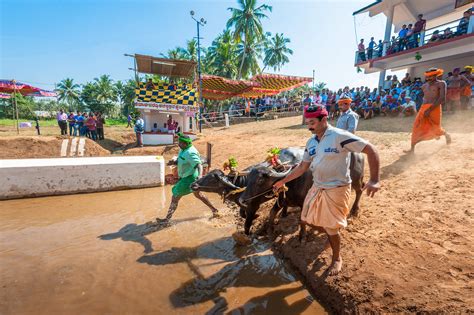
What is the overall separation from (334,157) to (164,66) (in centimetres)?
1458

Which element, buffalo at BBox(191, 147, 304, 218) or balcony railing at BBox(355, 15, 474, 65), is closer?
buffalo at BBox(191, 147, 304, 218)

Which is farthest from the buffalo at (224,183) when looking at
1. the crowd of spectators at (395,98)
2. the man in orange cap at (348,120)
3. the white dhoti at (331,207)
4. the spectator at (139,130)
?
the spectator at (139,130)

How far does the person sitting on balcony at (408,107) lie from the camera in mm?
11000

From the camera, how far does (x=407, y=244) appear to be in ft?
10.6

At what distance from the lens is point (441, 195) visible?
4.15 meters

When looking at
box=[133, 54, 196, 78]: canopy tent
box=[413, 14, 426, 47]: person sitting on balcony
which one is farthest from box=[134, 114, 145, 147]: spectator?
box=[413, 14, 426, 47]: person sitting on balcony

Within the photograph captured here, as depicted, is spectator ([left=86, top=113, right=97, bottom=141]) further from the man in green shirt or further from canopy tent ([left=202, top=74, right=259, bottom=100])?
the man in green shirt

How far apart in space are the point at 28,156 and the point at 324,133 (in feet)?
41.9

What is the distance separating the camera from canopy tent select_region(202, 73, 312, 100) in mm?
20203

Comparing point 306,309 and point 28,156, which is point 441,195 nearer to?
point 306,309

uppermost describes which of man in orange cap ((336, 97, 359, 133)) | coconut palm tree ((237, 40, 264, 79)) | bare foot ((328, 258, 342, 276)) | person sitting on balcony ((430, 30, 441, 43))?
coconut palm tree ((237, 40, 264, 79))

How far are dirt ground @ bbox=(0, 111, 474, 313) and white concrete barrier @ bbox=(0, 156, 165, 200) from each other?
13.4 feet

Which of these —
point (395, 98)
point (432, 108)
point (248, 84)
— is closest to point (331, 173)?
point (432, 108)

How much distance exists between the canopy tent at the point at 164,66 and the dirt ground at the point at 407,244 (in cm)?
1174
